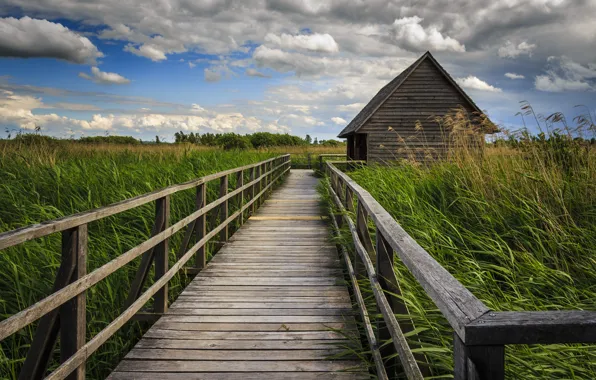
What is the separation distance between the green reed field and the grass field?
2336 millimetres

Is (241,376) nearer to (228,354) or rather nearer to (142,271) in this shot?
(228,354)

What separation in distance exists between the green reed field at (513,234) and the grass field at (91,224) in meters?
2.34

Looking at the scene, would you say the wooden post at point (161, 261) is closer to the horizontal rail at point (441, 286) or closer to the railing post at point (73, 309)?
the railing post at point (73, 309)

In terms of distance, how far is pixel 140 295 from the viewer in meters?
3.53

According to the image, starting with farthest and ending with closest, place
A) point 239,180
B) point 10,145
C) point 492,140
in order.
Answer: point 10,145, point 239,180, point 492,140

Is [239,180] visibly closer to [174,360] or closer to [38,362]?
[174,360]

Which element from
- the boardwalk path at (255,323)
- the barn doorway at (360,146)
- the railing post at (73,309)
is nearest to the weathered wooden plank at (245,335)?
the boardwalk path at (255,323)

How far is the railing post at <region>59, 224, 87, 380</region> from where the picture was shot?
237 cm

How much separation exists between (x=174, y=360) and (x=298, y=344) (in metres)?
0.92

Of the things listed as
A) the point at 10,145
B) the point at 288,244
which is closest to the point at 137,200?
the point at 288,244

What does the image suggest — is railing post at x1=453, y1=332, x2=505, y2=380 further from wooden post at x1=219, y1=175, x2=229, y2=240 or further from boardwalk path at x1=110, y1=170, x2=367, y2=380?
wooden post at x1=219, y1=175, x2=229, y2=240

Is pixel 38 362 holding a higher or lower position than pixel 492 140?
lower

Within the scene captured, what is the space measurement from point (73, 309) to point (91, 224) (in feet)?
12.9

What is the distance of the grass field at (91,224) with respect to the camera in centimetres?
364
